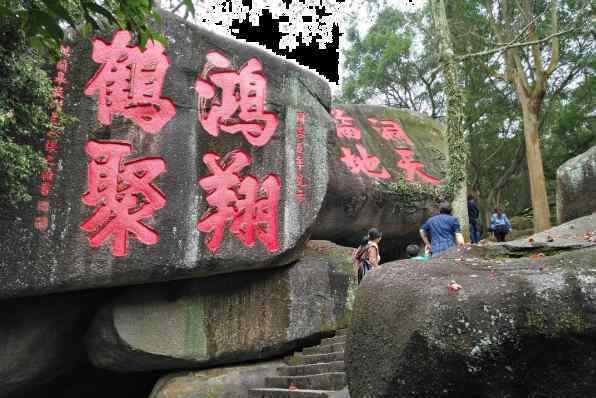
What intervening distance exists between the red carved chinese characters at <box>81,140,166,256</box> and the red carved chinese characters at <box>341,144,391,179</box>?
4574mm

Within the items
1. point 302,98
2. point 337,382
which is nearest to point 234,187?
point 302,98

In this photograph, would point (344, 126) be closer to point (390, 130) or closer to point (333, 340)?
point (390, 130)

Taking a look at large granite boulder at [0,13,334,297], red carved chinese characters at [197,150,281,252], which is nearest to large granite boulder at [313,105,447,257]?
large granite boulder at [0,13,334,297]

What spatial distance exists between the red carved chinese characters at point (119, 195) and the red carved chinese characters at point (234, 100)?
97 cm

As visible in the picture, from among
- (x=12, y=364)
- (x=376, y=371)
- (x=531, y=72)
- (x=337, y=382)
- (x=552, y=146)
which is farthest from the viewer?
(x=552, y=146)

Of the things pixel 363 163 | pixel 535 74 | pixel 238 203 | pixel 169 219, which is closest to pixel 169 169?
pixel 169 219

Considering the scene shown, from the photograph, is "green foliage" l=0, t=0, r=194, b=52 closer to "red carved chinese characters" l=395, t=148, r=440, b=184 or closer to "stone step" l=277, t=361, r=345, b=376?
"stone step" l=277, t=361, r=345, b=376

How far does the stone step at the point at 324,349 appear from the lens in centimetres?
665

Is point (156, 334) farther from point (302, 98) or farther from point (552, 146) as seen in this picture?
point (552, 146)

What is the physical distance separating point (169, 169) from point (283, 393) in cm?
286

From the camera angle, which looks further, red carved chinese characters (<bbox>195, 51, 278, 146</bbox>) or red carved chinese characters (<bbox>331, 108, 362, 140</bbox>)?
red carved chinese characters (<bbox>331, 108, 362, 140</bbox>)

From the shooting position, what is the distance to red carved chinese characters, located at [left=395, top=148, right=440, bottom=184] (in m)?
10.8

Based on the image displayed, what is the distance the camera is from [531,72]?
1556 centimetres

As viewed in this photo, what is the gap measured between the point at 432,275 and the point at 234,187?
395 cm
